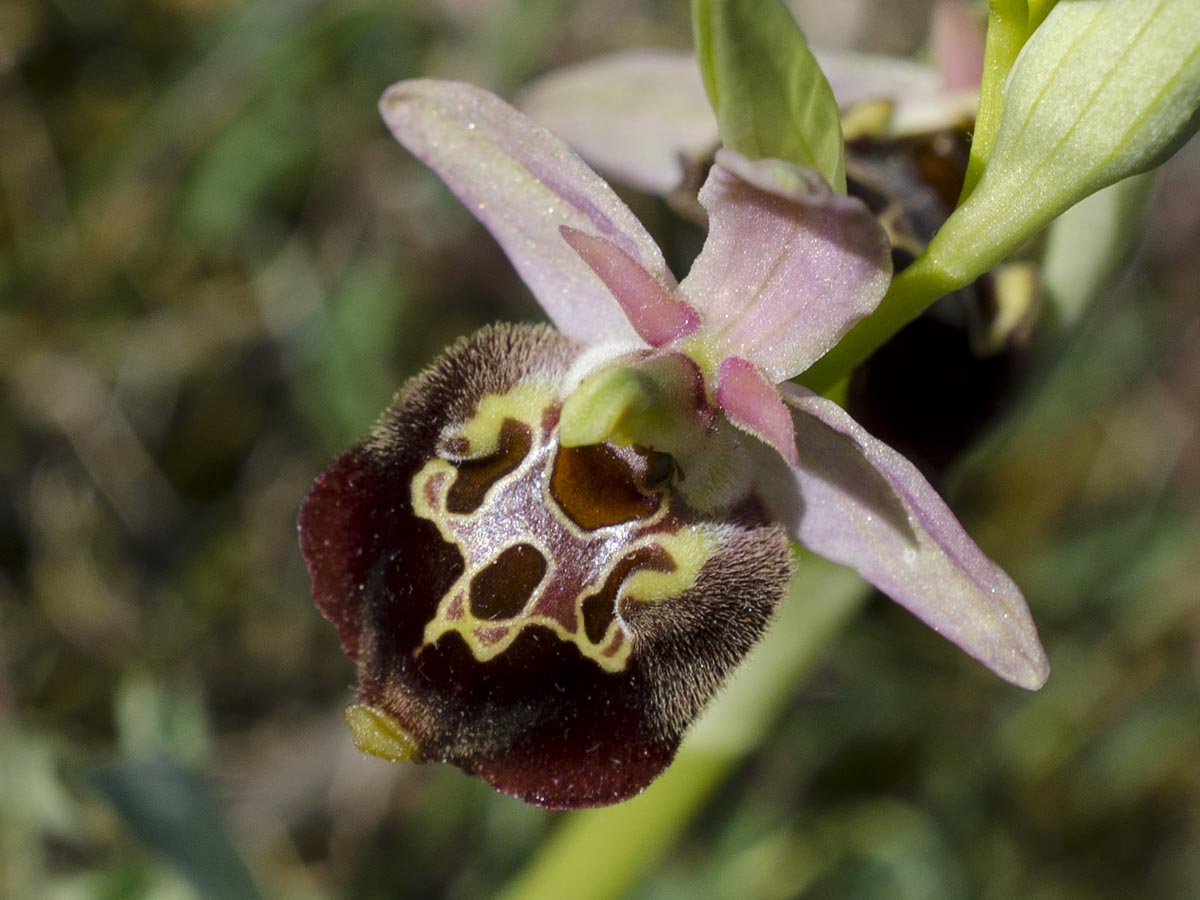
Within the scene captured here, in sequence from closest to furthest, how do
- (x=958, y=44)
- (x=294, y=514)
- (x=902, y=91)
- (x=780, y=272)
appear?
(x=780, y=272) < (x=958, y=44) < (x=902, y=91) < (x=294, y=514)

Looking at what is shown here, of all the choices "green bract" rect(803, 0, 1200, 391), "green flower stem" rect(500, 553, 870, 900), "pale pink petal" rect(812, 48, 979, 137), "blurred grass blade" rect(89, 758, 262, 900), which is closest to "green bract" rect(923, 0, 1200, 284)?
"green bract" rect(803, 0, 1200, 391)

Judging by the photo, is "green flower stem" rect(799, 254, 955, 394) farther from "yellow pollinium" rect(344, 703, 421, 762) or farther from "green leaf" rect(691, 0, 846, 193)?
"yellow pollinium" rect(344, 703, 421, 762)

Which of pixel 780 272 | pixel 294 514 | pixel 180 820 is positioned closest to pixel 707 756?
pixel 180 820

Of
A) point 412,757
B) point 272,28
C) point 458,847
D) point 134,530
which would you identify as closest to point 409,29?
point 272,28

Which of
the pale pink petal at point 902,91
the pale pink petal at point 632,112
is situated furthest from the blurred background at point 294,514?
the pale pink petal at point 902,91

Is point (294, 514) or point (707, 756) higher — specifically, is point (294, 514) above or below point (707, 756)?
below

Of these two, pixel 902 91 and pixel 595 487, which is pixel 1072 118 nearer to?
pixel 595 487
